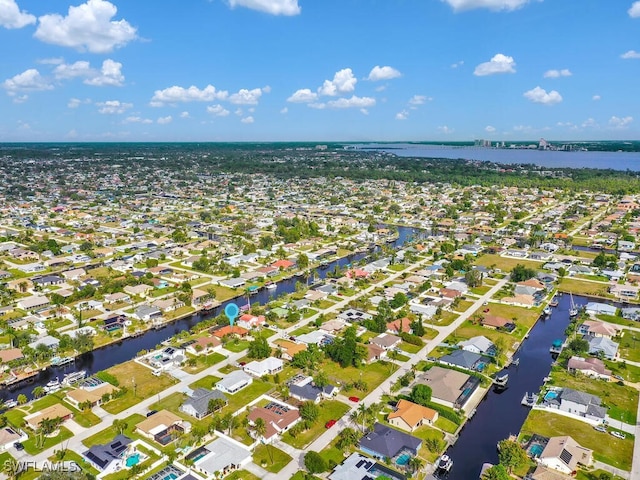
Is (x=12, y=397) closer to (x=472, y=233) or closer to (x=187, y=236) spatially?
(x=187, y=236)

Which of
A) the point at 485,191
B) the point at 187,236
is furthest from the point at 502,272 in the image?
the point at 485,191

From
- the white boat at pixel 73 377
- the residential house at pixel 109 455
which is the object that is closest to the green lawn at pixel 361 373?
the residential house at pixel 109 455

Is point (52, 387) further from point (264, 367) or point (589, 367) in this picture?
point (589, 367)

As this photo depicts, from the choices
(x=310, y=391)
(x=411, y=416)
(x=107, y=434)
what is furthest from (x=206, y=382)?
(x=411, y=416)

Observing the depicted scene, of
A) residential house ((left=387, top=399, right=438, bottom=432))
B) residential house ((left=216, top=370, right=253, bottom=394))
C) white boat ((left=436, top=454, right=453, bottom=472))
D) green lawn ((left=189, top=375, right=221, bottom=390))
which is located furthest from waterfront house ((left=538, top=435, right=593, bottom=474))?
green lawn ((left=189, top=375, right=221, bottom=390))

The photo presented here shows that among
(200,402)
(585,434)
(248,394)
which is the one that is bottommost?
(585,434)

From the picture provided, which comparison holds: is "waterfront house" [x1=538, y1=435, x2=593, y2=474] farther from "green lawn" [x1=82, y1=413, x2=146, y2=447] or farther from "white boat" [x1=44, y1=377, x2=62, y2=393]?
"white boat" [x1=44, y1=377, x2=62, y2=393]
